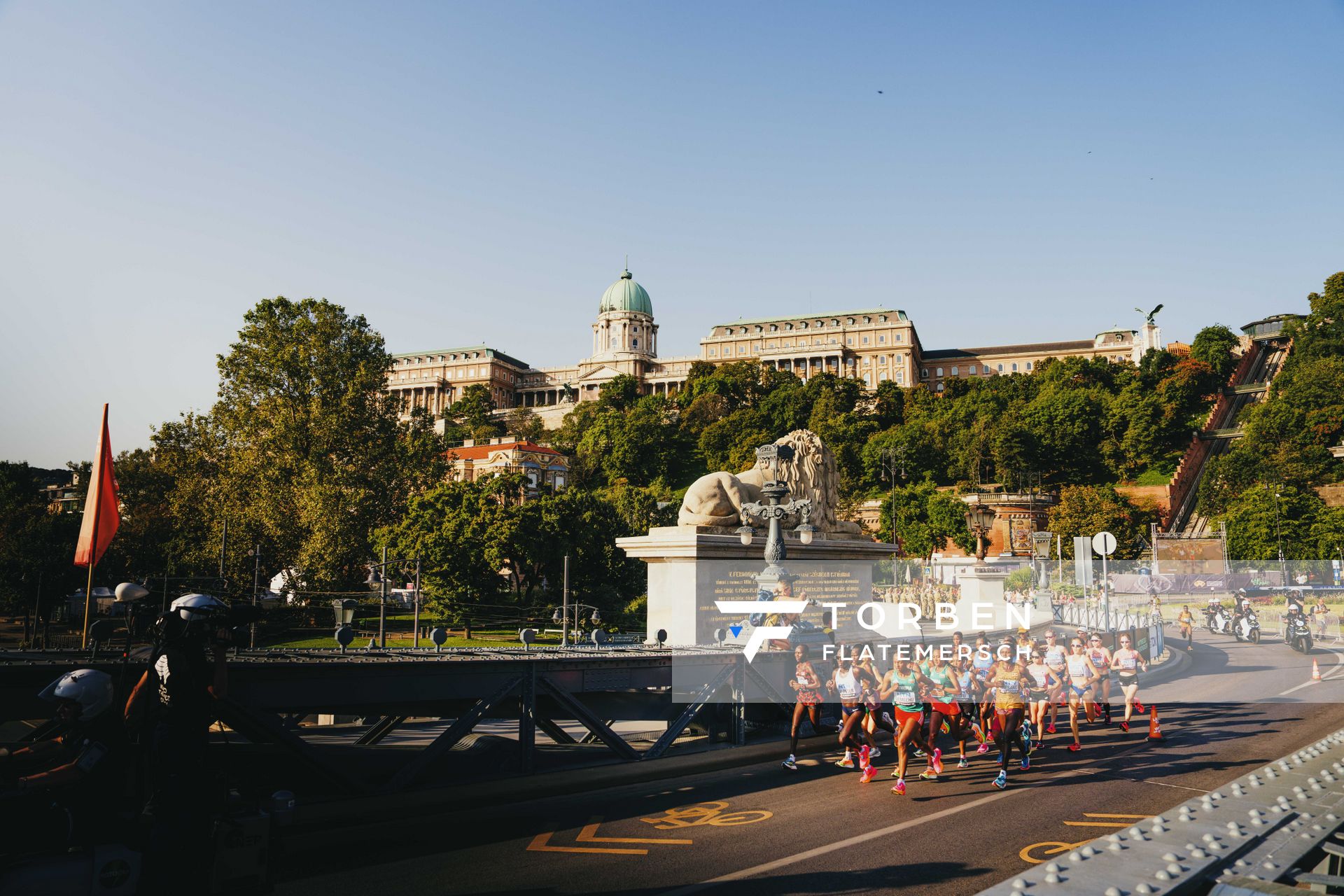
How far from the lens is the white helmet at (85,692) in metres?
6.70

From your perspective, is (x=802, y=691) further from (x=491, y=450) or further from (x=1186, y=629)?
(x=491, y=450)

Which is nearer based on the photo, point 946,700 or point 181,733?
point 181,733

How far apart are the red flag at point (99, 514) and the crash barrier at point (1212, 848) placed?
48.5ft

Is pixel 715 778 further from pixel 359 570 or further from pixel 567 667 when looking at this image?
pixel 359 570

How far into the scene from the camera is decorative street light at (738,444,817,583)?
722 inches

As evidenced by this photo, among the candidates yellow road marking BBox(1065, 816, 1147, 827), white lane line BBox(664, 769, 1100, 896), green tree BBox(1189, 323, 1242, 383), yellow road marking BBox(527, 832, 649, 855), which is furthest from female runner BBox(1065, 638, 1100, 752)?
green tree BBox(1189, 323, 1242, 383)

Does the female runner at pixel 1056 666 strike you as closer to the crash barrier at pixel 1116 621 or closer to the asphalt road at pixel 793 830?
the asphalt road at pixel 793 830

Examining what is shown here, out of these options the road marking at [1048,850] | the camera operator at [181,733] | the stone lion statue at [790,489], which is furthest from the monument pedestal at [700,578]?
the camera operator at [181,733]

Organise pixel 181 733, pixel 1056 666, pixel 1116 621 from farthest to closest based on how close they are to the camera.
Result: 1. pixel 1116 621
2. pixel 1056 666
3. pixel 181 733

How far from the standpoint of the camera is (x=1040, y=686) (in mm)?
15383

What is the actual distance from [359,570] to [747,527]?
32162 mm

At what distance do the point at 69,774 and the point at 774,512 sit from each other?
13.7 metres

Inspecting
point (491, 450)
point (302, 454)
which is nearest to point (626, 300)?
point (491, 450)

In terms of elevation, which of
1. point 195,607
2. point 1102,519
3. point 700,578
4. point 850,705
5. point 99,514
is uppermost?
point 1102,519
